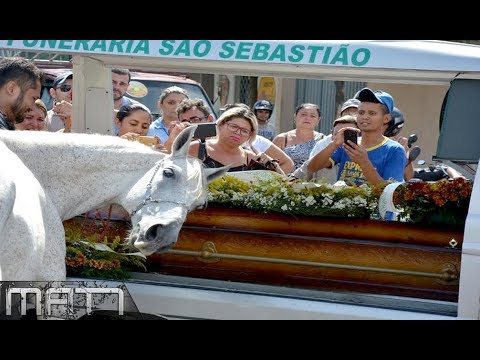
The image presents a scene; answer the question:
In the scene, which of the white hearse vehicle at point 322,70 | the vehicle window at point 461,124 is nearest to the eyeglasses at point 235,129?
the white hearse vehicle at point 322,70

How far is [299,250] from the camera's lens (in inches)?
208

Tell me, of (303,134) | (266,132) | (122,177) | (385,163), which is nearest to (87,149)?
(122,177)

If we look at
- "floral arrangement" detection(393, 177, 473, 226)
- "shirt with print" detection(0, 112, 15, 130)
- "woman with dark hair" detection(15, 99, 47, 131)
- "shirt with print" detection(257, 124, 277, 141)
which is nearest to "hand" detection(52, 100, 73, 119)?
"woman with dark hair" detection(15, 99, 47, 131)

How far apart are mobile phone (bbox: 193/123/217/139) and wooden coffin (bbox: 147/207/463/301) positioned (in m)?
0.83

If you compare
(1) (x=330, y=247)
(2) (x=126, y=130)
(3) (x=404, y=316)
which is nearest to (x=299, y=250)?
(1) (x=330, y=247)

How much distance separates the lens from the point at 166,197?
422 cm

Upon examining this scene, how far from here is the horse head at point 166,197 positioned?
4.11 metres

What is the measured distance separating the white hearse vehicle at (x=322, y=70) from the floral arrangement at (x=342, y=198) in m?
0.18

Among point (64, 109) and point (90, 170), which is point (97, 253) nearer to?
point (90, 170)

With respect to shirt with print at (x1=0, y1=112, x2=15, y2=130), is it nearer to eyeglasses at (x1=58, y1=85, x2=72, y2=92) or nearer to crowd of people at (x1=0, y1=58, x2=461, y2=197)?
crowd of people at (x1=0, y1=58, x2=461, y2=197)

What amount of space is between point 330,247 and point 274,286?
408 millimetres

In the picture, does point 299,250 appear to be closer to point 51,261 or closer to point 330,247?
point 330,247

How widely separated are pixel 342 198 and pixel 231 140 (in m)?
1.06

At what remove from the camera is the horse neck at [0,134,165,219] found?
433 cm
